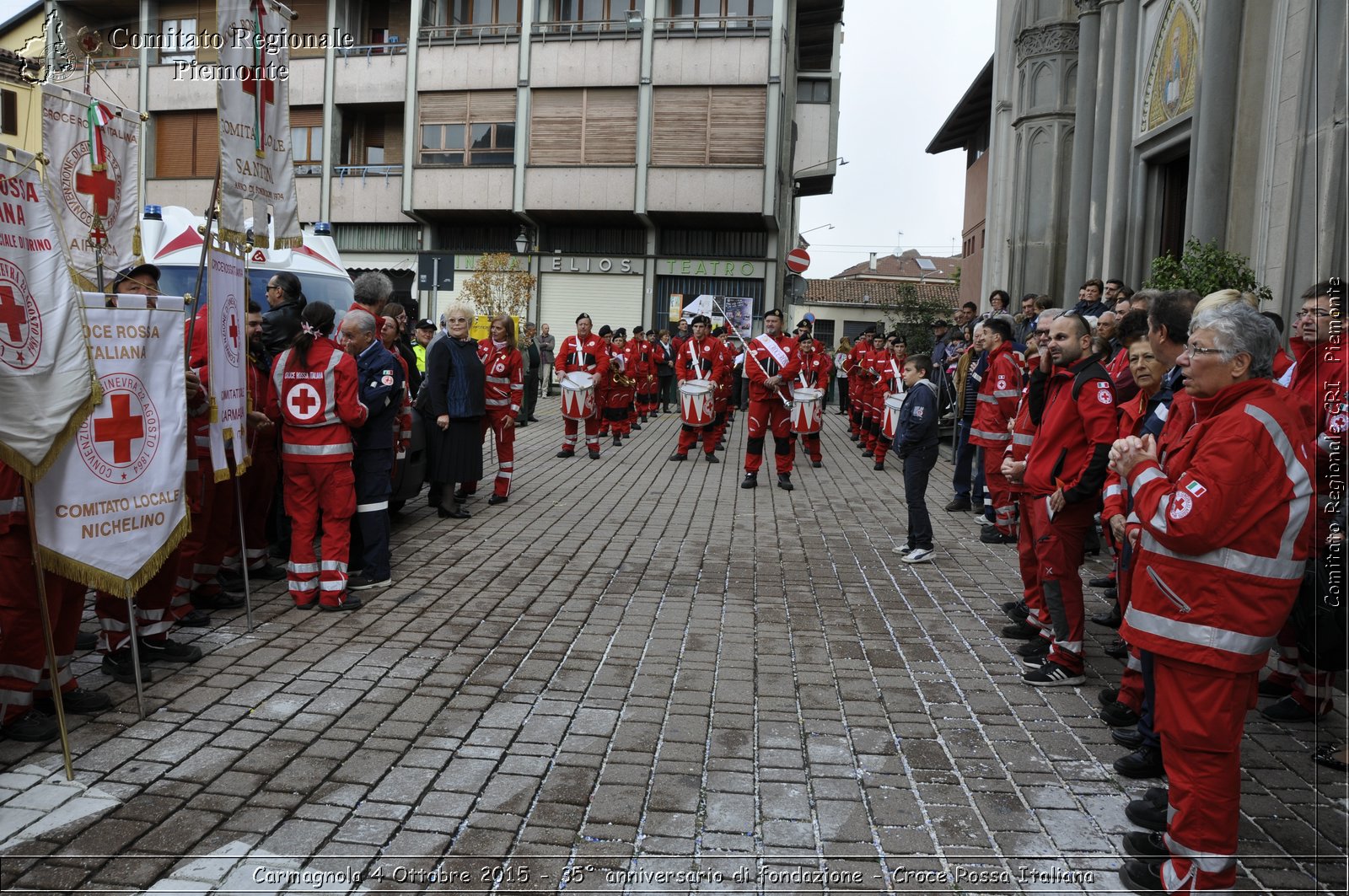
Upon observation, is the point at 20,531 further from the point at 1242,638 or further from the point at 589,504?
the point at 589,504

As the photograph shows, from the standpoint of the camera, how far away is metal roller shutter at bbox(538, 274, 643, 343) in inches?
1389

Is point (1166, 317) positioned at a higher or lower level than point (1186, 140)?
lower

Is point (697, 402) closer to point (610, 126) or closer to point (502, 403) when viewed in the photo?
point (502, 403)

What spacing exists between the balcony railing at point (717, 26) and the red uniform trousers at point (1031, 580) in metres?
29.4

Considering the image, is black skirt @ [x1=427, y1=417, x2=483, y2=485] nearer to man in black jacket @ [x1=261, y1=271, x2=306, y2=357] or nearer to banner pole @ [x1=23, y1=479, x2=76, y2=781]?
man in black jacket @ [x1=261, y1=271, x2=306, y2=357]

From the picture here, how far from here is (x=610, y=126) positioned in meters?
33.4

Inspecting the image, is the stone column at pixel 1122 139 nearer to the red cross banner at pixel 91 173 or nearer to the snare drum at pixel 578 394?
the snare drum at pixel 578 394

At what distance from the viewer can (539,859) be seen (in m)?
3.46

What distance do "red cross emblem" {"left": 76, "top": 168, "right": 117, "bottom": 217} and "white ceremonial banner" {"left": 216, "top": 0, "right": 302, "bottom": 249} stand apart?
950mm

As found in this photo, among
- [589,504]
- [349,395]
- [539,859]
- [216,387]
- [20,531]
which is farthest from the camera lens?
[589,504]

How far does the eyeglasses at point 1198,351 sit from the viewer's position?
3.37 metres

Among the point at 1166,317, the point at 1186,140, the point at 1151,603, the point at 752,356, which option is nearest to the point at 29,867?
the point at 1151,603

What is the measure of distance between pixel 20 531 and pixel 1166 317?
5245 millimetres

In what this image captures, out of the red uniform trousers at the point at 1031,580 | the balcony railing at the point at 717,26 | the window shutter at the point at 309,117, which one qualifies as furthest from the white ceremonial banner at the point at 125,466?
the window shutter at the point at 309,117
